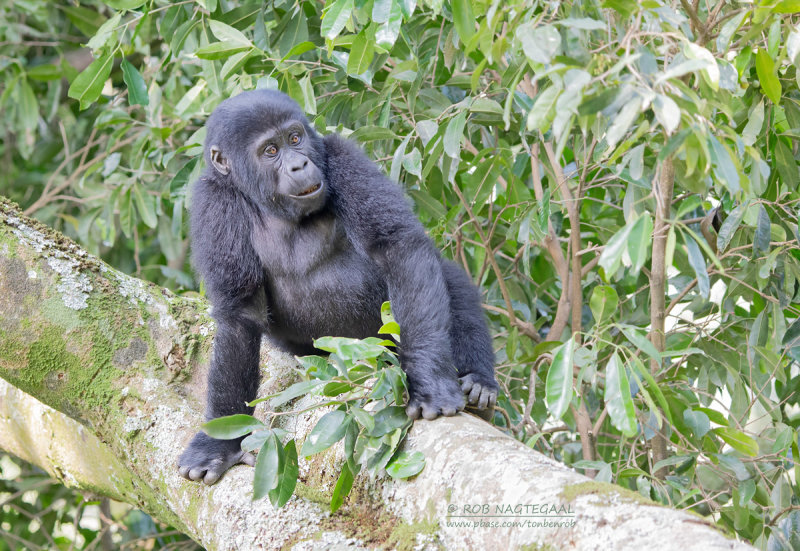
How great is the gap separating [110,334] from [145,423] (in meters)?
0.38

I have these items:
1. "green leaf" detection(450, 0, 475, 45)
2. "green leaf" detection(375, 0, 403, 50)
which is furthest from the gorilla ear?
"green leaf" detection(450, 0, 475, 45)

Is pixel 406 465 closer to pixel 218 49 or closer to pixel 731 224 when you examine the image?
pixel 731 224

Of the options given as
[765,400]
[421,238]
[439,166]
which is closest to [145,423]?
[421,238]

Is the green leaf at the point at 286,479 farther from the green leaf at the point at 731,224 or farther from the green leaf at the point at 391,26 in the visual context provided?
the green leaf at the point at 731,224

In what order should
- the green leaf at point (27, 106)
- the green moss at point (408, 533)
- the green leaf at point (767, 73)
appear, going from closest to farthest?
1. the green moss at point (408, 533)
2. the green leaf at point (767, 73)
3. the green leaf at point (27, 106)

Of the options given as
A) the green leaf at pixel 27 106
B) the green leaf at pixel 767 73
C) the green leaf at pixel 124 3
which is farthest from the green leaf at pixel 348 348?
the green leaf at pixel 27 106

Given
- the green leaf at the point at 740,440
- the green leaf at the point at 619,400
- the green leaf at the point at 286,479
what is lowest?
the green leaf at the point at 740,440

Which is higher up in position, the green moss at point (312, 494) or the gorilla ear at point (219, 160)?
the gorilla ear at point (219, 160)

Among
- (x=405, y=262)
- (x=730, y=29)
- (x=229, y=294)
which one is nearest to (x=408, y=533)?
(x=405, y=262)

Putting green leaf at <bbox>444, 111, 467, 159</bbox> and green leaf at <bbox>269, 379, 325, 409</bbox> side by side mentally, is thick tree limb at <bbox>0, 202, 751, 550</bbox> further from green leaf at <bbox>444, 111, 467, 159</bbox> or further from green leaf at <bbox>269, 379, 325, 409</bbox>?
Answer: green leaf at <bbox>444, 111, 467, 159</bbox>

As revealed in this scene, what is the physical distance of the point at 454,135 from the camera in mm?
2725

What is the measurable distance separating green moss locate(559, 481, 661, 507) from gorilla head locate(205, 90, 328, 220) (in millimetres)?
1664

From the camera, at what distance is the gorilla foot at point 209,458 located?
2613 millimetres

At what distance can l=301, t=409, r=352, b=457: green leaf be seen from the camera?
2070 millimetres
